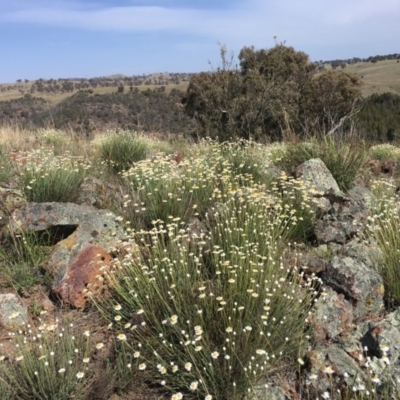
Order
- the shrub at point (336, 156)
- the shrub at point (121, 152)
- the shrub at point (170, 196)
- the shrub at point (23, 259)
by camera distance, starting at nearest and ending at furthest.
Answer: the shrub at point (23, 259) → the shrub at point (170, 196) → the shrub at point (336, 156) → the shrub at point (121, 152)

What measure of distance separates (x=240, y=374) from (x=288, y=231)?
7.02 feet

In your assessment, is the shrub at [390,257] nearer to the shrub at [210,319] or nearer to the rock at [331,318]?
the rock at [331,318]

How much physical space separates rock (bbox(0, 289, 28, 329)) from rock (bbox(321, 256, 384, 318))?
2606 millimetres

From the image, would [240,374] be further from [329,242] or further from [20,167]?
[20,167]

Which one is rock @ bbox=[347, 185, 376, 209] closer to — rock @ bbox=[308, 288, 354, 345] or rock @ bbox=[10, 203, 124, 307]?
rock @ bbox=[308, 288, 354, 345]

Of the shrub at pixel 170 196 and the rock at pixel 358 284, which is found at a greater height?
the shrub at pixel 170 196

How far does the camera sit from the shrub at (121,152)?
8.16 m

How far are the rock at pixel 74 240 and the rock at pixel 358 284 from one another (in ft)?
6.68

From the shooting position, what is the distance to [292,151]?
7.43 m

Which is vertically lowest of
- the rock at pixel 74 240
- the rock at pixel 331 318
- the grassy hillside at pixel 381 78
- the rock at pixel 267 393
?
the grassy hillside at pixel 381 78

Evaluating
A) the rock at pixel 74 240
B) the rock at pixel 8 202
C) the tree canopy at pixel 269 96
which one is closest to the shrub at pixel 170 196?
the rock at pixel 74 240

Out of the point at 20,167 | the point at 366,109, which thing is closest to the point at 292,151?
the point at 20,167

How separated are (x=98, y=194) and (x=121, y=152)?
2.50 m

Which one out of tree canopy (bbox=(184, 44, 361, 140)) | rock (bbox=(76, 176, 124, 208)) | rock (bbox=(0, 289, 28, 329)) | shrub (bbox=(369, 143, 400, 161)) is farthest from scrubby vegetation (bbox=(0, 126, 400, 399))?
shrub (bbox=(369, 143, 400, 161))
